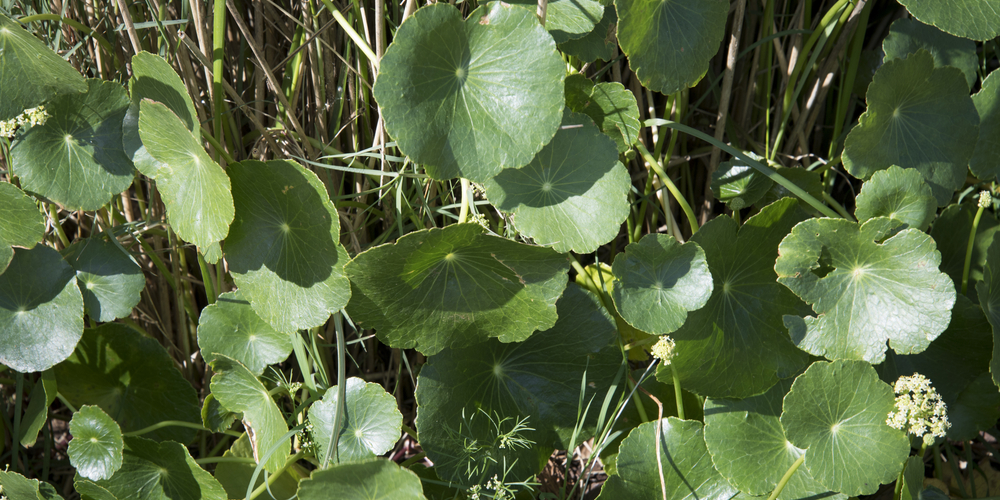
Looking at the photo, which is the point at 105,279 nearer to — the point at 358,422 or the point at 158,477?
the point at 158,477

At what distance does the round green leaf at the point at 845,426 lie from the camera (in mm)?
1282

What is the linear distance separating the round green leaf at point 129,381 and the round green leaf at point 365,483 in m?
0.66

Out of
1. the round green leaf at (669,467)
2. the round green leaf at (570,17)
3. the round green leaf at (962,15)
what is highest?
the round green leaf at (570,17)

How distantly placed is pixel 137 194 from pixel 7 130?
1.53 ft

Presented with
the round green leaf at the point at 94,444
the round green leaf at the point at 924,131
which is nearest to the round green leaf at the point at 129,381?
the round green leaf at the point at 94,444

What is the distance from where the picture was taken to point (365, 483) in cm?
115

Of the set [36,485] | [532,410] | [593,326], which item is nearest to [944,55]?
[593,326]

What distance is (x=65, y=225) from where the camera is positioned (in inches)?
69.4

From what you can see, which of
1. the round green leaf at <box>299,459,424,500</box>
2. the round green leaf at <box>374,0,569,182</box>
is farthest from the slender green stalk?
the round green leaf at <box>374,0,569,182</box>

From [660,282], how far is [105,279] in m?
1.36

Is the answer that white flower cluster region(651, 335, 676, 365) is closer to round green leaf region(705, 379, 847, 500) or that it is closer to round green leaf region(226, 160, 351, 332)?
round green leaf region(705, 379, 847, 500)

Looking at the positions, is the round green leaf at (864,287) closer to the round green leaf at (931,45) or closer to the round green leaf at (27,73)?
the round green leaf at (931,45)

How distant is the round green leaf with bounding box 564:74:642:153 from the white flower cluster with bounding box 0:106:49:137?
1146mm

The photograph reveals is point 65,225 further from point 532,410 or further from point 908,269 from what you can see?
point 908,269
